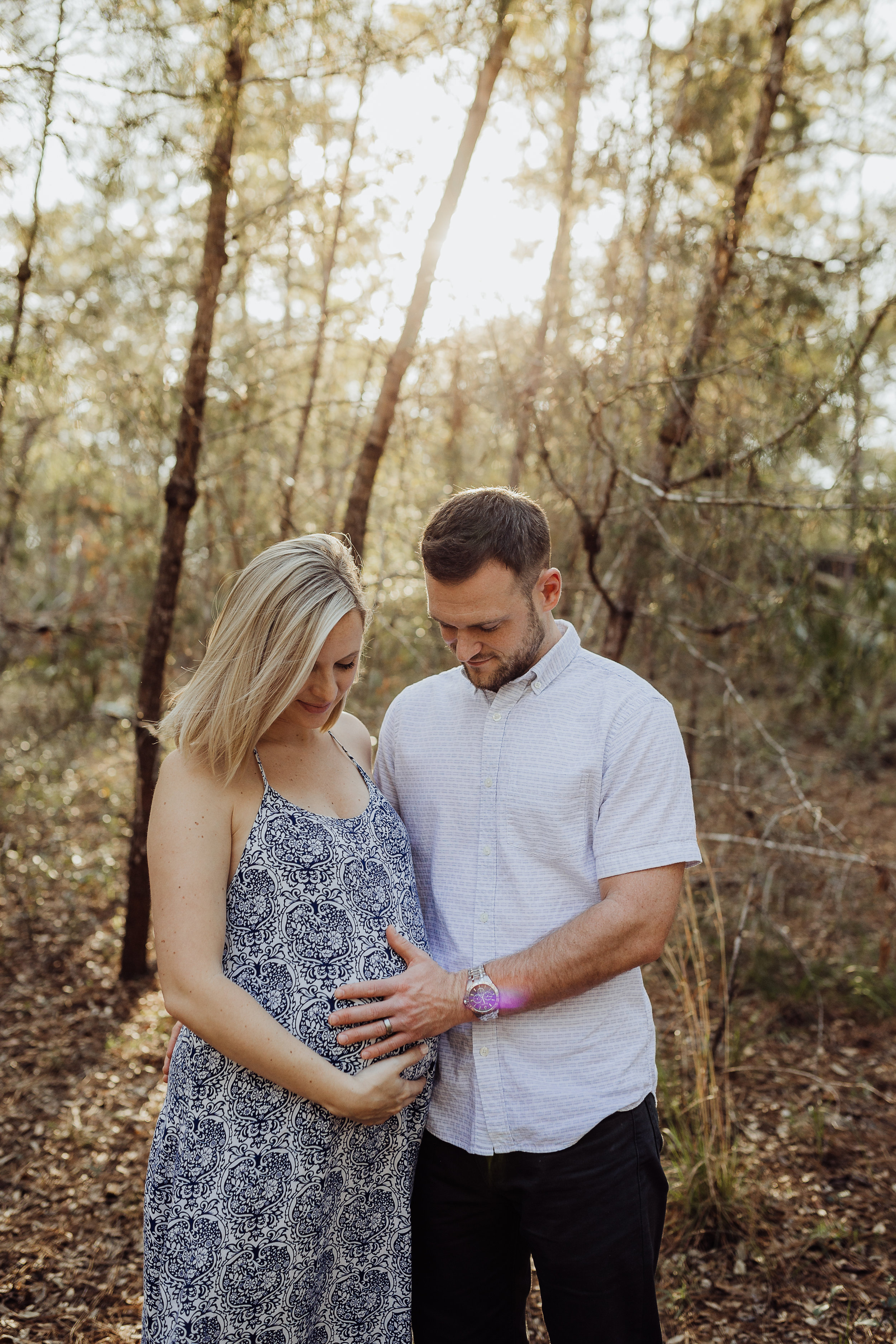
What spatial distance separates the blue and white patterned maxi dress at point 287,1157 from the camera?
57.9 inches

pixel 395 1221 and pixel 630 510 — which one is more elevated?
pixel 630 510

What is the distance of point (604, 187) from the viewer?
15.4 feet

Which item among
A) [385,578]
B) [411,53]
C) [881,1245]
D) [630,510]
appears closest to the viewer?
[881,1245]

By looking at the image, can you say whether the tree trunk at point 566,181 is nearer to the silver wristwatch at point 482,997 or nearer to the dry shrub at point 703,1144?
the dry shrub at point 703,1144

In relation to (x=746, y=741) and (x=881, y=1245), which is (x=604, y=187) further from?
(x=881, y=1245)

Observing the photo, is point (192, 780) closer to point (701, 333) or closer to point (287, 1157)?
point (287, 1157)

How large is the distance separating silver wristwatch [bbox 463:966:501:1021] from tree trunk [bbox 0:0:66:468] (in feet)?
7.27

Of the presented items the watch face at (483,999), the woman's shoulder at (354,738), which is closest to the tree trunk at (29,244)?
the woman's shoulder at (354,738)

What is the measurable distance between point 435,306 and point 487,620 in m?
2.58

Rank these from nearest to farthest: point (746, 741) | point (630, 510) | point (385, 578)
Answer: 1. point (385, 578)
2. point (630, 510)
3. point (746, 741)

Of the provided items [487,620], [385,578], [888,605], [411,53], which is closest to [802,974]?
[888,605]

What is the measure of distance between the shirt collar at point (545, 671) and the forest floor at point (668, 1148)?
186 cm

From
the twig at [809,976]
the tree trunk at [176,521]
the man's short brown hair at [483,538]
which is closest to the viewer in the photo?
the man's short brown hair at [483,538]

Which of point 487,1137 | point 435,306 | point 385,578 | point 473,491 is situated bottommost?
point 487,1137
